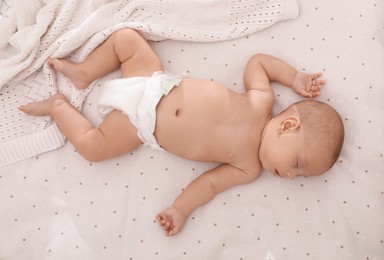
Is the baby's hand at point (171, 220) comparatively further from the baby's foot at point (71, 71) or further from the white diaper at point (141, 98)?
the baby's foot at point (71, 71)

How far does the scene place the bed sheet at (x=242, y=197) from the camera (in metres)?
1.51

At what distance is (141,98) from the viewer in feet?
4.93

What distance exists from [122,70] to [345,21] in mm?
750

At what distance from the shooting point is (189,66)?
1.62 meters

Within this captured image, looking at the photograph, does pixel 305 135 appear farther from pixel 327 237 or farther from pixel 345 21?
pixel 345 21

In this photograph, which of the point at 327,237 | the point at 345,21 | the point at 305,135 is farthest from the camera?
the point at 345,21

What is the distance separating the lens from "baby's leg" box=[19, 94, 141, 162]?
1521 mm

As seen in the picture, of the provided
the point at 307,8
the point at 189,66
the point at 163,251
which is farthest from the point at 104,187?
the point at 307,8

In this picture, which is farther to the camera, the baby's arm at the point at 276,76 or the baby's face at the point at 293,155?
the baby's arm at the point at 276,76

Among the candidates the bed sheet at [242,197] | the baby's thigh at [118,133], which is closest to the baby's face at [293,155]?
the bed sheet at [242,197]

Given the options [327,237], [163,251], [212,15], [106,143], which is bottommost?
[163,251]

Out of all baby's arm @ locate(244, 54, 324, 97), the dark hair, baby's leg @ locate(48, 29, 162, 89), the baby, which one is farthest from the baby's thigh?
the dark hair

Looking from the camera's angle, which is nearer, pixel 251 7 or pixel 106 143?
pixel 106 143

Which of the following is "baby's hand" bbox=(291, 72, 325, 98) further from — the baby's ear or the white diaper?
the white diaper
